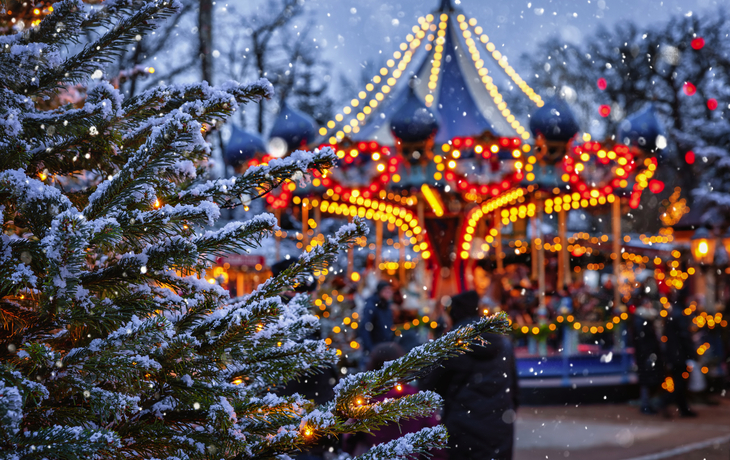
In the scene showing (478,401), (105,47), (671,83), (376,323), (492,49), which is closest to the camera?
(105,47)

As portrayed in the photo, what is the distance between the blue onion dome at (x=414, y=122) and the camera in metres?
8.23

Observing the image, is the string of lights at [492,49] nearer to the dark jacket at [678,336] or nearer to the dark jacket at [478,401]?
the dark jacket at [678,336]

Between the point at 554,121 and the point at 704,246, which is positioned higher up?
the point at 554,121

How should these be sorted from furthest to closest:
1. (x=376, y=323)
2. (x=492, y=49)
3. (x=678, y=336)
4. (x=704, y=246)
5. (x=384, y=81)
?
→ (x=704, y=246) → (x=492, y=49) → (x=384, y=81) → (x=678, y=336) → (x=376, y=323)

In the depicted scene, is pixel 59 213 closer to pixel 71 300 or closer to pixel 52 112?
pixel 71 300

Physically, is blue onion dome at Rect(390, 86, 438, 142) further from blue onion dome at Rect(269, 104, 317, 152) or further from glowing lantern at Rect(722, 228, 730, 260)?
glowing lantern at Rect(722, 228, 730, 260)

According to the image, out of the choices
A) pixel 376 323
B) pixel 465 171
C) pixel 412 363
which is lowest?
pixel 412 363

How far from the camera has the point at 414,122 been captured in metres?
8.23

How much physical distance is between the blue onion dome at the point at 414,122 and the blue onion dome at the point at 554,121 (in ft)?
5.05

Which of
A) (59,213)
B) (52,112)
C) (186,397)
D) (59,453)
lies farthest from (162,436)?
(52,112)

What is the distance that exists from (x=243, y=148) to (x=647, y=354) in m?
6.52

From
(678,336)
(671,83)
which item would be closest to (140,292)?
(678,336)

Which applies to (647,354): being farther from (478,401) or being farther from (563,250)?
(478,401)

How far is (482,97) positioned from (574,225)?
2239 centimetres
